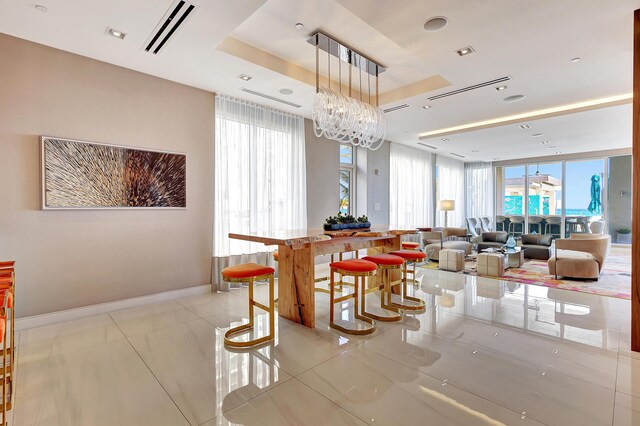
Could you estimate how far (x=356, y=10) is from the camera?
2.63 m

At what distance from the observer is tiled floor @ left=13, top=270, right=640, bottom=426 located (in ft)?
5.93

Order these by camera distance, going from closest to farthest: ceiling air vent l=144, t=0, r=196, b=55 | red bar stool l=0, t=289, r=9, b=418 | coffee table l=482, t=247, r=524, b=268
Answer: red bar stool l=0, t=289, r=9, b=418 < ceiling air vent l=144, t=0, r=196, b=55 < coffee table l=482, t=247, r=524, b=268

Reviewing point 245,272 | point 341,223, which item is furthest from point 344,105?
point 245,272

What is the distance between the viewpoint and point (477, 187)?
11.4 meters

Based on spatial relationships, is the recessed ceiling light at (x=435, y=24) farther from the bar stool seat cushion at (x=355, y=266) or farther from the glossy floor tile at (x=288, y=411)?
the glossy floor tile at (x=288, y=411)

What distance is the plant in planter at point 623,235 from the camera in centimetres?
944

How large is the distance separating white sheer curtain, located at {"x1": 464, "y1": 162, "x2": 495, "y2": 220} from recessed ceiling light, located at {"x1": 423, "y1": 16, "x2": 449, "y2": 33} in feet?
31.5

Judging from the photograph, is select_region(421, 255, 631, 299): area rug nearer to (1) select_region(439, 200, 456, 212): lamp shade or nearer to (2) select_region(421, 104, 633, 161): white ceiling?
(1) select_region(439, 200, 456, 212): lamp shade

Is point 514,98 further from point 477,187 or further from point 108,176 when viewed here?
point 477,187

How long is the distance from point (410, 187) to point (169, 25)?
6985 mm

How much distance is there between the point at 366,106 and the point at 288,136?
188 cm

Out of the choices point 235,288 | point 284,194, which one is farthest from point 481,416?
point 284,194

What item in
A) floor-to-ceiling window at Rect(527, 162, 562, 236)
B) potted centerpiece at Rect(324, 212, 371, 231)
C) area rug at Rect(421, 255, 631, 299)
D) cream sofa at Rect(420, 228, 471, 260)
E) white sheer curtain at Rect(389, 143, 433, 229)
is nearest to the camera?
potted centerpiece at Rect(324, 212, 371, 231)

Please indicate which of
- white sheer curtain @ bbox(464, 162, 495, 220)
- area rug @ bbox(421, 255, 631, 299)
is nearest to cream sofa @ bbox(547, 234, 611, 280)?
area rug @ bbox(421, 255, 631, 299)
